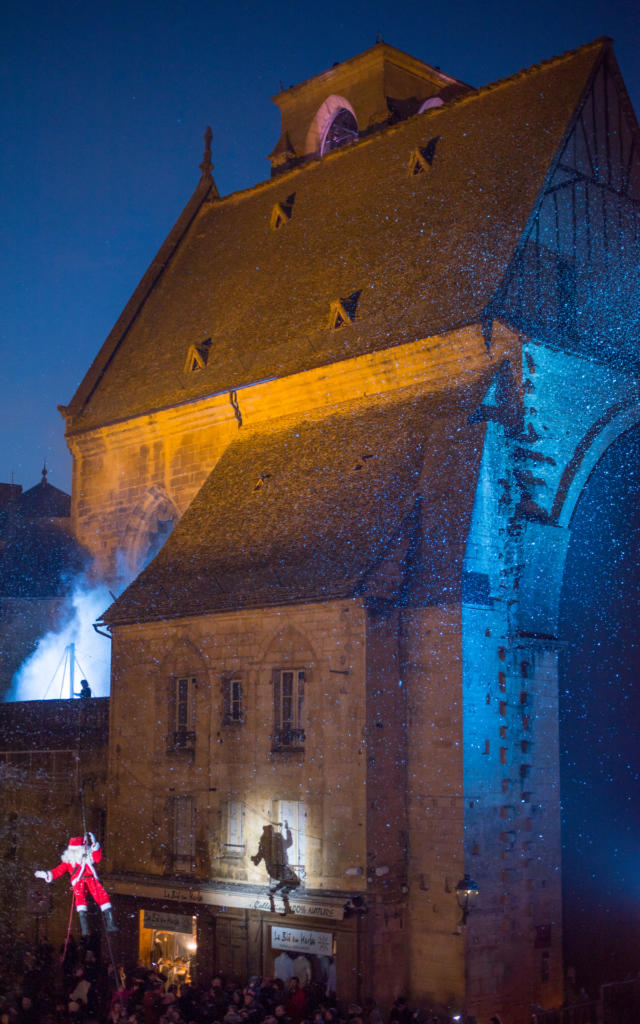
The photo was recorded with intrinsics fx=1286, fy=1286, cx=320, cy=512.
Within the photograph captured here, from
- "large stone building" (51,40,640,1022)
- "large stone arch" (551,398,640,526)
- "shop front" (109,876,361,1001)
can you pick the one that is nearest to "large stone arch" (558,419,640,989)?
"large stone arch" (551,398,640,526)

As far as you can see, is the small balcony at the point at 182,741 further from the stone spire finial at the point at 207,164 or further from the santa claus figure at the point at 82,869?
the stone spire finial at the point at 207,164

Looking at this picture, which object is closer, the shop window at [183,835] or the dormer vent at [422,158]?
the shop window at [183,835]

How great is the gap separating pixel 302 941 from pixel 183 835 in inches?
157

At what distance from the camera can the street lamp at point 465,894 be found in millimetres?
20656

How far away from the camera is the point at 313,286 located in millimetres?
29016

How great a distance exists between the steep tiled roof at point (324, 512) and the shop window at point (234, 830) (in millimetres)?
3688

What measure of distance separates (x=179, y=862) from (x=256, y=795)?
107 inches

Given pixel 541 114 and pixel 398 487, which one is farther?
pixel 541 114

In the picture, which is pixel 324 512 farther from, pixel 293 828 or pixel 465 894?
pixel 465 894

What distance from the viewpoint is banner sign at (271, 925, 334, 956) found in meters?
21.2

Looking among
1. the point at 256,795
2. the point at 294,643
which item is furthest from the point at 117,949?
the point at 294,643

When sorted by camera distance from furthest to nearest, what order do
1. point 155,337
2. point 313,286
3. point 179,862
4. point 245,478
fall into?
1. point 155,337
2. point 313,286
3. point 245,478
4. point 179,862

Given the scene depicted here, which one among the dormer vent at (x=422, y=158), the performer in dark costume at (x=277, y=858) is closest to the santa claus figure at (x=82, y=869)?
the performer in dark costume at (x=277, y=858)

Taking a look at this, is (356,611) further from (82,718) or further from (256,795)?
(82,718)
